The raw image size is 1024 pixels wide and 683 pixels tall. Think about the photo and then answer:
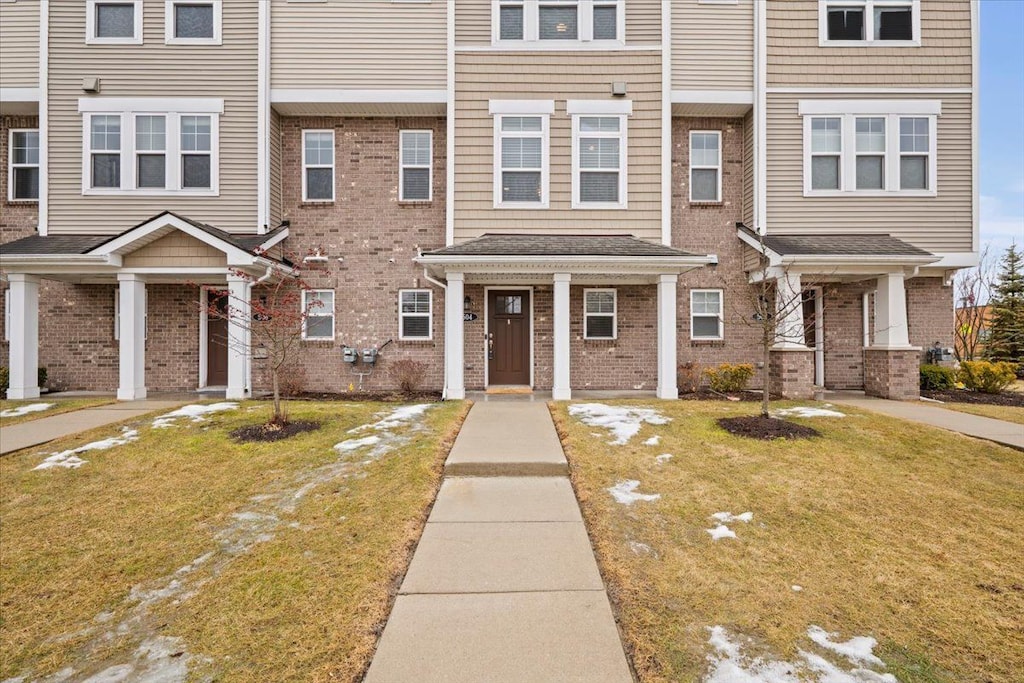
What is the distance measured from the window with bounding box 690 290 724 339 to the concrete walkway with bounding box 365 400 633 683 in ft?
25.3

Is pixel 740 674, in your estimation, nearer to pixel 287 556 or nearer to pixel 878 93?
pixel 287 556

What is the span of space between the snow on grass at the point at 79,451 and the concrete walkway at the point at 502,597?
476 centimetres

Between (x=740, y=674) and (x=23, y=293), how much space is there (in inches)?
557

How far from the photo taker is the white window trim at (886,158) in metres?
11.2

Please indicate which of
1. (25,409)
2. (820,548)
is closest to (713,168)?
(820,548)

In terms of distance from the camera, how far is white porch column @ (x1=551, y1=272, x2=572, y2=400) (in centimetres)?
991

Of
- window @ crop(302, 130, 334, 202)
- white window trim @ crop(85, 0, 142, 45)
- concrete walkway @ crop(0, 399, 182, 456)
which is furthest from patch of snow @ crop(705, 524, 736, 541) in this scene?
white window trim @ crop(85, 0, 142, 45)

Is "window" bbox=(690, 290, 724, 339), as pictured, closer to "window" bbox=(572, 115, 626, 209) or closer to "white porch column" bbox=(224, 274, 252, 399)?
"window" bbox=(572, 115, 626, 209)

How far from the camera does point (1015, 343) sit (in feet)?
51.4

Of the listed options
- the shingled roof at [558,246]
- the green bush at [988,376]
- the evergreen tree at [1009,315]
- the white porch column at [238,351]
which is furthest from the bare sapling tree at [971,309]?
the white porch column at [238,351]

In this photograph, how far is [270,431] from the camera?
705 centimetres

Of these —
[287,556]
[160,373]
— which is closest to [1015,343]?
[287,556]

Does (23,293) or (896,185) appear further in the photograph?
(896,185)

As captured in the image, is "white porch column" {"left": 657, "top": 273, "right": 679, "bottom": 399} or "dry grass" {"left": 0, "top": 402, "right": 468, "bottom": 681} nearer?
"dry grass" {"left": 0, "top": 402, "right": 468, "bottom": 681}
